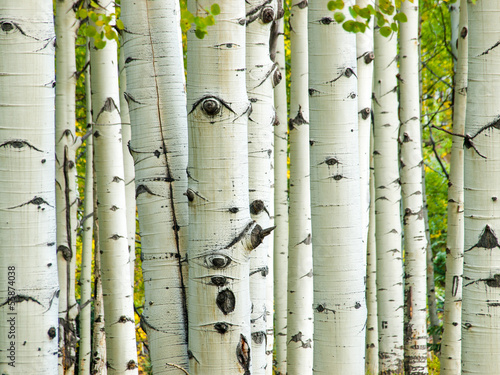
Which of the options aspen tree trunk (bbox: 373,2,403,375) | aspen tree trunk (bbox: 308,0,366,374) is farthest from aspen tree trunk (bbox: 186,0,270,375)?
aspen tree trunk (bbox: 373,2,403,375)

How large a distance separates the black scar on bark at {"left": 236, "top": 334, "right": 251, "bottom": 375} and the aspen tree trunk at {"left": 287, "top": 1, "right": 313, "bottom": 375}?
3.35 meters

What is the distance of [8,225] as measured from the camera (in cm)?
207

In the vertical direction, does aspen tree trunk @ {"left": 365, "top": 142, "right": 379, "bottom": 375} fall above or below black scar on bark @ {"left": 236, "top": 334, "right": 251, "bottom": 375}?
below

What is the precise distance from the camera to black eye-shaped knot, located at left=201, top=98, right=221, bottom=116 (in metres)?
1.84

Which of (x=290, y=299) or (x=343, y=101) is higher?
(x=343, y=101)

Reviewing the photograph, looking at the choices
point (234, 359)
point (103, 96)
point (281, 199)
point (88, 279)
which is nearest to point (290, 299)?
point (281, 199)

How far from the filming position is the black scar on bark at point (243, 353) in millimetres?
1871

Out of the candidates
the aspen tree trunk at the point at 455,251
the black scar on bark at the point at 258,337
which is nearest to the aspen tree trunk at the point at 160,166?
the black scar on bark at the point at 258,337

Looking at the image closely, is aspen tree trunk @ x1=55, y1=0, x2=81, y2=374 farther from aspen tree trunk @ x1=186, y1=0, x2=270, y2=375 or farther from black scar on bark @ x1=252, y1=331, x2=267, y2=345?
aspen tree trunk @ x1=186, y1=0, x2=270, y2=375

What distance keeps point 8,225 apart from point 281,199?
440 cm

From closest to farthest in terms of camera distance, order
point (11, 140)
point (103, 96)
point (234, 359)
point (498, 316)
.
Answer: point (234, 359), point (11, 140), point (498, 316), point (103, 96)

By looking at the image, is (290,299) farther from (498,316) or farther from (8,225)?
(8,225)

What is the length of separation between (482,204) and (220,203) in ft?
3.98

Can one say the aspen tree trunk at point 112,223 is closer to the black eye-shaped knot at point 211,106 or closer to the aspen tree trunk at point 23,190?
the aspen tree trunk at point 23,190
